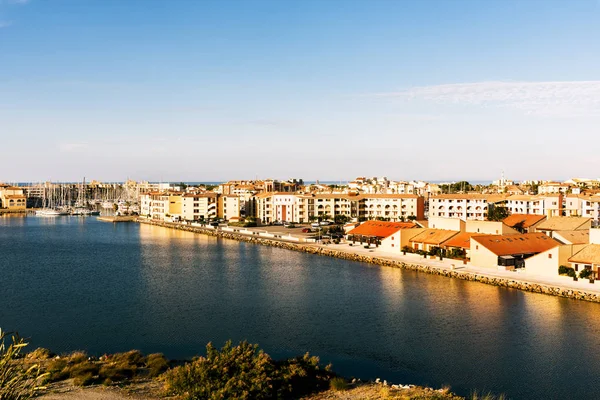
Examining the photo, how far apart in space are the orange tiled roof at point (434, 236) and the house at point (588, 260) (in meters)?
7.04

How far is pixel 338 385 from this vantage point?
32.6 ft

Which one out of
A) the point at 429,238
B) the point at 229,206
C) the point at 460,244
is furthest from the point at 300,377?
the point at 229,206

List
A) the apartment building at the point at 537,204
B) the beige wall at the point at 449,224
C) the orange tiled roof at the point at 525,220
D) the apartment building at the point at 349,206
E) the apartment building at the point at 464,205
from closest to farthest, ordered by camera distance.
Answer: the beige wall at the point at 449,224
the orange tiled roof at the point at 525,220
the apartment building at the point at 537,204
the apartment building at the point at 464,205
the apartment building at the point at 349,206

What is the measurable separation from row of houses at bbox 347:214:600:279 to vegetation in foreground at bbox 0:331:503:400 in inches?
503

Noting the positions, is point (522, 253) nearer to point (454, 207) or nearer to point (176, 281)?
point (176, 281)

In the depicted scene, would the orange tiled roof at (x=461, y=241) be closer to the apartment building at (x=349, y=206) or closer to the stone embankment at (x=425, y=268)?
the stone embankment at (x=425, y=268)

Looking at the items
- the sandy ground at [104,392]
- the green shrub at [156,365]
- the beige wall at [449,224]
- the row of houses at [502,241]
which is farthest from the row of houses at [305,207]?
the sandy ground at [104,392]

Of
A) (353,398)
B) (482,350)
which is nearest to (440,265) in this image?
(482,350)

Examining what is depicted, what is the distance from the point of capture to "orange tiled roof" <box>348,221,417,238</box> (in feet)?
104

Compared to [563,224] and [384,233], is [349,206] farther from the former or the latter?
Result: [563,224]

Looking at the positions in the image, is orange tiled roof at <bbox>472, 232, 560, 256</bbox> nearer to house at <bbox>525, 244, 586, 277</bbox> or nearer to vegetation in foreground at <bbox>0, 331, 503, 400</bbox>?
house at <bbox>525, 244, 586, 277</bbox>

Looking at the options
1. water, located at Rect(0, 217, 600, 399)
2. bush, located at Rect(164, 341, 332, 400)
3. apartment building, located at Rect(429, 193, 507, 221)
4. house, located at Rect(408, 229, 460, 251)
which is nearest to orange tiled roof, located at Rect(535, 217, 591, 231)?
house, located at Rect(408, 229, 460, 251)

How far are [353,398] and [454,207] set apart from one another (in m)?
37.6

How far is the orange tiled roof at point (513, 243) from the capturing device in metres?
23.6
